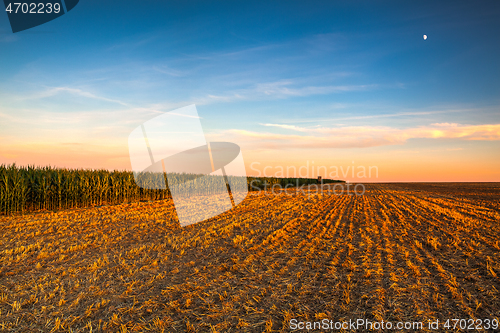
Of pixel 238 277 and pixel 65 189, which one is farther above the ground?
pixel 65 189

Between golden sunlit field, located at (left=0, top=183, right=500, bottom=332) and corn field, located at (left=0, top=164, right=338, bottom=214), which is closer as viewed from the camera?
golden sunlit field, located at (left=0, top=183, right=500, bottom=332)

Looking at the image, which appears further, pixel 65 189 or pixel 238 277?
pixel 65 189

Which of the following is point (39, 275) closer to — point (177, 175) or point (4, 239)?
point (4, 239)

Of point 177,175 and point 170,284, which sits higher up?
point 177,175

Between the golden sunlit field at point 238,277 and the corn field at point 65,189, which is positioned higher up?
the corn field at point 65,189

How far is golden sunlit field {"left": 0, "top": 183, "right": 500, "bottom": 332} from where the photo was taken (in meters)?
4.70

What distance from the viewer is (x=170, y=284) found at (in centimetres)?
604

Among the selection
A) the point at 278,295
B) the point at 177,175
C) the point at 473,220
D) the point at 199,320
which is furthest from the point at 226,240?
the point at 177,175

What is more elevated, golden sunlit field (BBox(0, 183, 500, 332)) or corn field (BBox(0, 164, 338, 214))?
corn field (BBox(0, 164, 338, 214))

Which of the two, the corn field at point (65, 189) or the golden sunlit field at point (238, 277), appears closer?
the golden sunlit field at point (238, 277)

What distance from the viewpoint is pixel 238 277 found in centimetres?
635

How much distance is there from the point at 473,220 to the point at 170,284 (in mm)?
14751

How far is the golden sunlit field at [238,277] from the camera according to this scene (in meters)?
4.70

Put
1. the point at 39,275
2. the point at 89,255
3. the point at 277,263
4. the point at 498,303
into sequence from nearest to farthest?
1. the point at 498,303
2. the point at 39,275
3. the point at 277,263
4. the point at 89,255
